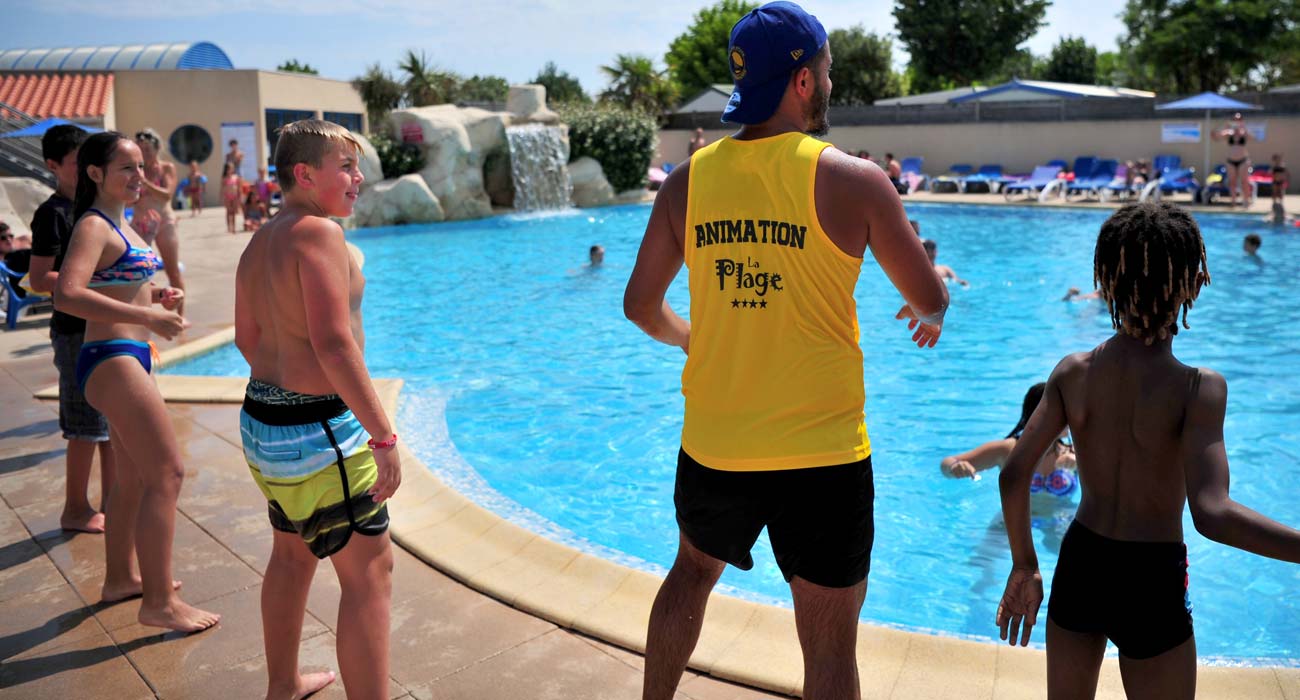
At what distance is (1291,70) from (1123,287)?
60602 mm

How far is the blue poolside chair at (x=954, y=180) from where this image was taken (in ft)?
87.6

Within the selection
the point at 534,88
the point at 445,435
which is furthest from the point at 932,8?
the point at 445,435

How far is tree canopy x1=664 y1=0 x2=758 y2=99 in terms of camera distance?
2297 inches

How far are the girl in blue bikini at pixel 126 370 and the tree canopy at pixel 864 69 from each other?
162ft

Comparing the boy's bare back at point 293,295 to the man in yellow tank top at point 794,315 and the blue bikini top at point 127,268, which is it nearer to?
the man in yellow tank top at point 794,315

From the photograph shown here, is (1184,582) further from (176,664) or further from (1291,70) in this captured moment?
(1291,70)

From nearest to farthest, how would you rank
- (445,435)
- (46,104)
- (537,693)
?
1. (537,693)
2. (445,435)
3. (46,104)

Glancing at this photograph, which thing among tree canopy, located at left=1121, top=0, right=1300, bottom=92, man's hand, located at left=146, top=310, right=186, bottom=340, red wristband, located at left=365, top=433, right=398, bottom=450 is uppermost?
tree canopy, located at left=1121, top=0, right=1300, bottom=92

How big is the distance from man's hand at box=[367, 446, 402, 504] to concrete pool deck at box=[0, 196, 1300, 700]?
82 cm

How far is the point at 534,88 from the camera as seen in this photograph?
86.8 ft

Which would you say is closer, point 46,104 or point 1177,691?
point 1177,691

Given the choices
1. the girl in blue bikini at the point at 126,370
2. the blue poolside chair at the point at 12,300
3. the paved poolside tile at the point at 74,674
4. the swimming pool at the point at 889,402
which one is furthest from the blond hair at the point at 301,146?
the blue poolside chair at the point at 12,300

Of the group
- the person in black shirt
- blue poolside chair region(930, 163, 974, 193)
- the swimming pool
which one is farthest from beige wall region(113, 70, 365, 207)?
the person in black shirt

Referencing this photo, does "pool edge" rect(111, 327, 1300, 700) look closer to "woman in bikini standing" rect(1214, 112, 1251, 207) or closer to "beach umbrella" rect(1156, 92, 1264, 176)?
"woman in bikini standing" rect(1214, 112, 1251, 207)
